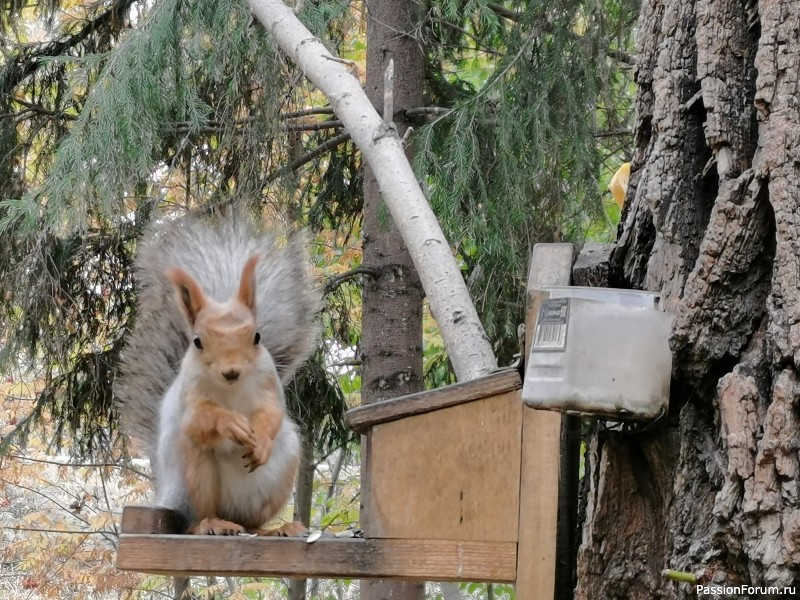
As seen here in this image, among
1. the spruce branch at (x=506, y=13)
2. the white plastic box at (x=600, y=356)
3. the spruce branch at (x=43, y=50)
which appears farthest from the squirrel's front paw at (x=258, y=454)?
the spruce branch at (x=43, y=50)

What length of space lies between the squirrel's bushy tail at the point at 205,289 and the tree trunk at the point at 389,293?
5.27ft

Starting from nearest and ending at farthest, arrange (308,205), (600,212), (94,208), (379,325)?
1. (600,212)
2. (94,208)
3. (379,325)
4. (308,205)

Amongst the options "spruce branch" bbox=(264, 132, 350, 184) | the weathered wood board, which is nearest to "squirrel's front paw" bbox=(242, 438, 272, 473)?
the weathered wood board

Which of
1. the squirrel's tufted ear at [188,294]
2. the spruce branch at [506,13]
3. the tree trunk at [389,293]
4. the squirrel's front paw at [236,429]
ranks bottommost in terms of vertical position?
the squirrel's front paw at [236,429]

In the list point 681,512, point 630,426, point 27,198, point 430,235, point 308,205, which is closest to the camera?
point 681,512

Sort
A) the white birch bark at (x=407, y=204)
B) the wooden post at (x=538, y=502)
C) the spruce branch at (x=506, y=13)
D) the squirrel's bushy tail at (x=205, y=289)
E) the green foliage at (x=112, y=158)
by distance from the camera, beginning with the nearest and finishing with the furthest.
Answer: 1. the wooden post at (x=538, y=502)
2. the white birch bark at (x=407, y=204)
3. the squirrel's bushy tail at (x=205, y=289)
4. the green foliage at (x=112, y=158)
5. the spruce branch at (x=506, y=13)

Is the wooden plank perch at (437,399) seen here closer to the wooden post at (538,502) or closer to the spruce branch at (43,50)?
the wooden post at (538,502)

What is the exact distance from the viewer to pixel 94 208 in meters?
4.16

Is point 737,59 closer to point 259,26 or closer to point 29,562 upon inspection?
point 259,26

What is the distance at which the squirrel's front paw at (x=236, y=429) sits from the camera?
8.02 feet

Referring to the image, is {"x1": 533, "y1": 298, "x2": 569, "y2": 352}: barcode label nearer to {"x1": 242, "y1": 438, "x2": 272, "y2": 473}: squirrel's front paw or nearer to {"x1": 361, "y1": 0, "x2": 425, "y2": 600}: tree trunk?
{"x1": 242, "y1": 438, "x2": 272, "y2": 473}: squirrel's front paw

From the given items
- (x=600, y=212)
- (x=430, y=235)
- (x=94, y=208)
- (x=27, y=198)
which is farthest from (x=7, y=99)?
(x=430, y=235)

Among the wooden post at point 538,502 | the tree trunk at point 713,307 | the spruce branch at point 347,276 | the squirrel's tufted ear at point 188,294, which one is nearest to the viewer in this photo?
the tree trunk at point 713,307

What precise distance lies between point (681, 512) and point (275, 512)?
141 cm
